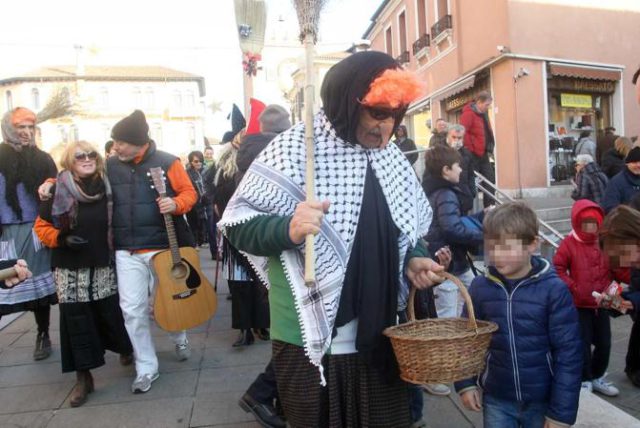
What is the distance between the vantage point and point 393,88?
170 centimetres

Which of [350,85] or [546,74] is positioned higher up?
[546,74]

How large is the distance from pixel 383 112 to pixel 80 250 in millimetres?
2697

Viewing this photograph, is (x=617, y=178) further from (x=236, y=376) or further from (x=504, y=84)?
(x=504, y=84)

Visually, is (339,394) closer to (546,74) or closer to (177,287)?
(177,287)

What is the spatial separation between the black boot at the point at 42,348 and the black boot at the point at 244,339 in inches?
64.5

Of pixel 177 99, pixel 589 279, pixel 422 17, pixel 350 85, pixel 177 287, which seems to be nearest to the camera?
pixel 350 85

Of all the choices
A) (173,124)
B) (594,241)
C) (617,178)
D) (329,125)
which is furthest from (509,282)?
(173,124)

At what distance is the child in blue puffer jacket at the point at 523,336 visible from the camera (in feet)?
7.22

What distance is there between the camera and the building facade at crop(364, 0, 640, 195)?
41.8 feet

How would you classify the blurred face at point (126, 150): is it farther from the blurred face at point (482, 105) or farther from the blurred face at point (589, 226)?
the blurred face at point (482, 105)

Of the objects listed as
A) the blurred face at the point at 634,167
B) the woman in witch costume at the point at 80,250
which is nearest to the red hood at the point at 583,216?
the blurred face at the point at 634,167

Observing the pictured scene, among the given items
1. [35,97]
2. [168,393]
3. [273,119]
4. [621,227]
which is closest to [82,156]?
[273,119]

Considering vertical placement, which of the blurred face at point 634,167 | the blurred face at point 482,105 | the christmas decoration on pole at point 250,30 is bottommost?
the blurred face at point 634,167

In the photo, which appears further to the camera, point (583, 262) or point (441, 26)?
point (441, 26)
